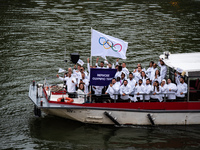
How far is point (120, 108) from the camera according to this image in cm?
1762

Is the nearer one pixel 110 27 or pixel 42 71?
pixel 42 71

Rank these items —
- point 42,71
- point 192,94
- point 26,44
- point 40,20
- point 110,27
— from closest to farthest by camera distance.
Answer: point 192,94, point 42,71, point 26,44, point 110,27, point 40,20

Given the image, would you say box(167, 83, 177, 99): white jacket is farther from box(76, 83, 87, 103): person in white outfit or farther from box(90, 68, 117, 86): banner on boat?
box(76, 83, 87, 103): person in white outfit

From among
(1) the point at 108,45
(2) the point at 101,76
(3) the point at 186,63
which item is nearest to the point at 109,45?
(1) the point at 108,45

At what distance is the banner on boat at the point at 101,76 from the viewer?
17469mm

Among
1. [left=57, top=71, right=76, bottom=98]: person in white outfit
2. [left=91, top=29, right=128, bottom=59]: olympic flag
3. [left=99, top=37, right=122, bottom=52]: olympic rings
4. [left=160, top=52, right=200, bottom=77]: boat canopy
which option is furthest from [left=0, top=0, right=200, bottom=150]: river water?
[left=99, top=37, right=122, bottom=52]: olympic rings

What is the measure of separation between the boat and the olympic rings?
8.23 ft

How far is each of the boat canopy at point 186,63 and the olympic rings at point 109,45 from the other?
7.98 ft

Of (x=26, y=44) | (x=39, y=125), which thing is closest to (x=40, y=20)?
(x=26, y=44)

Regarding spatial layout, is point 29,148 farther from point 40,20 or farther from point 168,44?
point 40,20

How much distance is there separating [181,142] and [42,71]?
12.2 m

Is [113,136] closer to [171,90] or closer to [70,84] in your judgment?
[70,84]

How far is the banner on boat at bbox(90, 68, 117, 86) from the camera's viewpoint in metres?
17.5

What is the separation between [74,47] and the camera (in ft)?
103
